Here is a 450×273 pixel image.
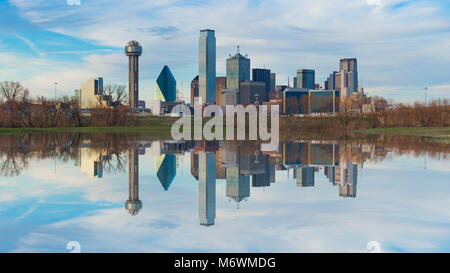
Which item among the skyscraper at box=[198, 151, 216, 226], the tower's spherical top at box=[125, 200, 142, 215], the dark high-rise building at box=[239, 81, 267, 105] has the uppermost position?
the dark high-rise building at box=[239, 81, 267, 105]

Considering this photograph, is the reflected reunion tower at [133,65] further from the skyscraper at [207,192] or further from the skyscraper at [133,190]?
the skyscraper at [207,192]

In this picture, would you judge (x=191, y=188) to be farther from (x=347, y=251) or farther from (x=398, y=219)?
(x=347, y=251)

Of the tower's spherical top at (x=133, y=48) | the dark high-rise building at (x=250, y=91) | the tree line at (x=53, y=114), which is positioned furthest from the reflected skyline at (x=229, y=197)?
the dark high-rise building at (x=250, y=91)

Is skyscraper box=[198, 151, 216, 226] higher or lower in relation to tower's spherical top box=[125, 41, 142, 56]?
lower

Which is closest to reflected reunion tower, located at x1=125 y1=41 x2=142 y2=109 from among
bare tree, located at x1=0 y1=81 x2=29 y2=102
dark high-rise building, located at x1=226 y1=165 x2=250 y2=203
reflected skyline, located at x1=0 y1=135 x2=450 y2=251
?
bare tree, located at x1=0 y1=81 x2=29 y2=102


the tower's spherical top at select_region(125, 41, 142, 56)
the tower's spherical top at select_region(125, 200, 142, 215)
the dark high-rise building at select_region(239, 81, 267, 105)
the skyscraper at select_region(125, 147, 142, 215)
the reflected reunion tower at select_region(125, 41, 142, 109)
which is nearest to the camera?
the tower's spherical top at select_region(125, 200, 142, 215)

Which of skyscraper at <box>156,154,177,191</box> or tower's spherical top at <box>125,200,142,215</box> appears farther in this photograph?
skyscraper at <box>156,154,177,191</box>

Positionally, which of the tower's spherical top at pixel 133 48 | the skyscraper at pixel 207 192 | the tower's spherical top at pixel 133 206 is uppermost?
the tower's spherical top at pixel 133 48

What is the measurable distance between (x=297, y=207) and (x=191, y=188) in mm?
3077

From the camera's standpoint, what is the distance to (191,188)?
11109mm

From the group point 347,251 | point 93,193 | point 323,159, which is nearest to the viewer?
point 347,251

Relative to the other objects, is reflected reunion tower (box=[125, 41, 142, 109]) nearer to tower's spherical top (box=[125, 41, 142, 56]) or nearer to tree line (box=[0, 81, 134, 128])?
tower's spherical top (box=[125, 41, 142, 56])

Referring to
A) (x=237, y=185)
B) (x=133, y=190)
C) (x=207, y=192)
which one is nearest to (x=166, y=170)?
(x=237, y=185)
